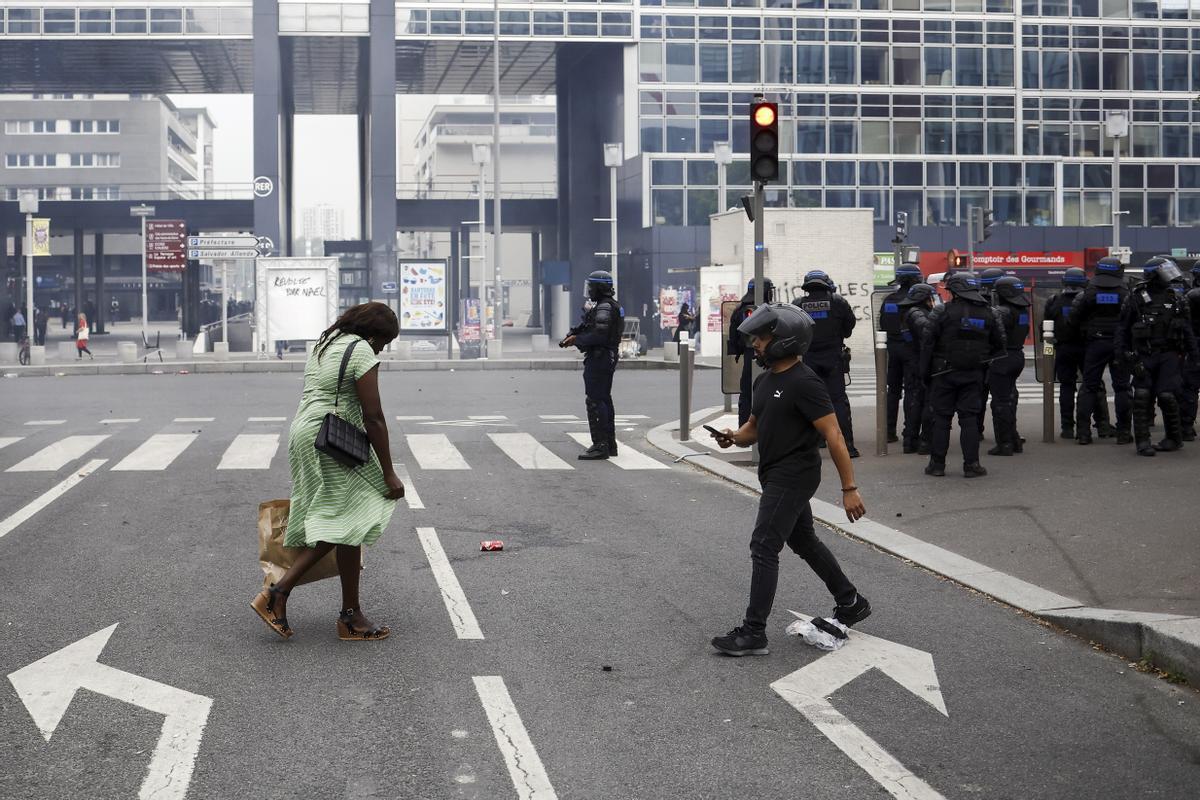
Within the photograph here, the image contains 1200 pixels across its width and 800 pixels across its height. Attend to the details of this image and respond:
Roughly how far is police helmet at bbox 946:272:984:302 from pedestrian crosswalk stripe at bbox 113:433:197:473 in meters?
7.70

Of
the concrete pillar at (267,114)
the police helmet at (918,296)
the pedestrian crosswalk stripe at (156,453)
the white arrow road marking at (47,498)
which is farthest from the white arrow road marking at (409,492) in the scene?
the concrete pillar at (267,114)

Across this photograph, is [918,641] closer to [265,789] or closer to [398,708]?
[398,708]

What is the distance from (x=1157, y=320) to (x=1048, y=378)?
1.64 metres

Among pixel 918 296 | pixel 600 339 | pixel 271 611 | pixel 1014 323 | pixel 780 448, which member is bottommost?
pixel 271 611

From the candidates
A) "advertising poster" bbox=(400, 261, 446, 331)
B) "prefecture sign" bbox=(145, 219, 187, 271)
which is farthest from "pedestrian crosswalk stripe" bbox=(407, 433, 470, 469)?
"prefecture sign" bbox=(145, 219, 187, 271)

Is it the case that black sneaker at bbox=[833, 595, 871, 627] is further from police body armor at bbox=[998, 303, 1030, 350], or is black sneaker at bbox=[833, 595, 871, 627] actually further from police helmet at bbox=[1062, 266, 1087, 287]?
police helmet at bbox=[1062, 266, 1087, 287]

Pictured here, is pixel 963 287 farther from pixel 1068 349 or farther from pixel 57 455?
pixel 57 455

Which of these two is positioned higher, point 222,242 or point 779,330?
point 222,242

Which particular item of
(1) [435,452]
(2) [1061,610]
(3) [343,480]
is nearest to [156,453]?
(1) [435,452]

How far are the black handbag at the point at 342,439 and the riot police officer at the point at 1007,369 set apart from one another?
8370 mm

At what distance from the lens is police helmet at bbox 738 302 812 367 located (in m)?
6.87

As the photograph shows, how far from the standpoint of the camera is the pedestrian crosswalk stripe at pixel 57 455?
14.6 meters

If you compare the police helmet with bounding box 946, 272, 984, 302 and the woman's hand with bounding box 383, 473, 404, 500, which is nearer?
the woman's hand with bounding box 383, 473, 404, 500

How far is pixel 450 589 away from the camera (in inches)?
333
